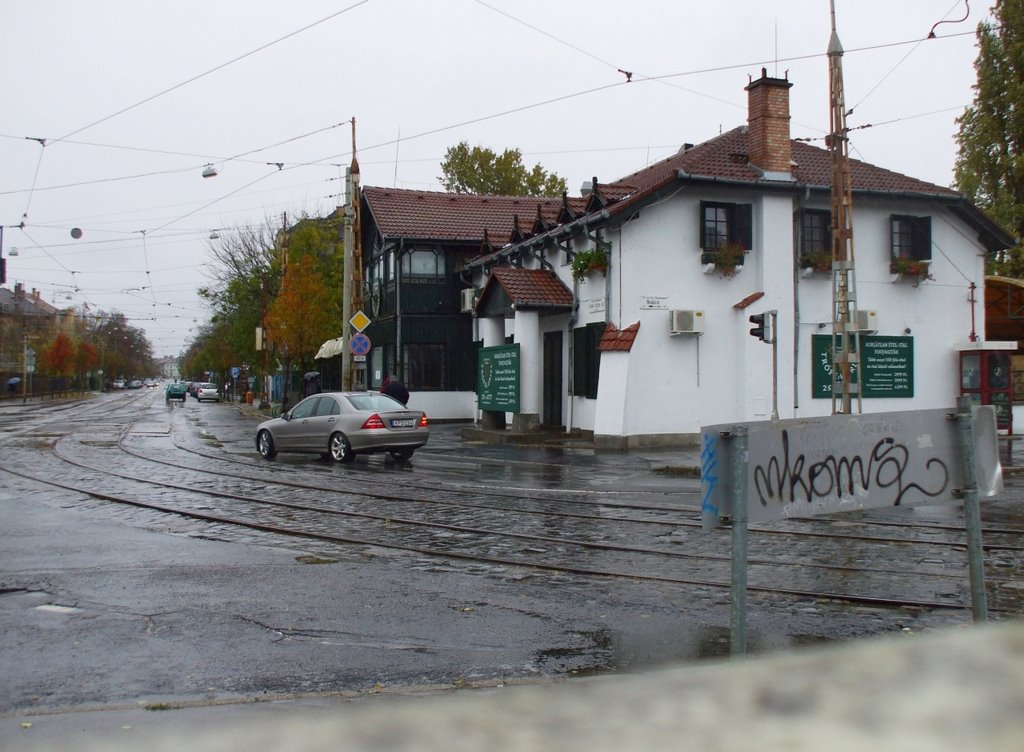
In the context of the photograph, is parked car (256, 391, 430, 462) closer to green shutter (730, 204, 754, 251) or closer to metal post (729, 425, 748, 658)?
green shutter (730, 204, 754, 251)

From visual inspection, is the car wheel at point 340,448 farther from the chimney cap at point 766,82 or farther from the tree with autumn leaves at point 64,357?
the tree with autumn leaves at point 64,357

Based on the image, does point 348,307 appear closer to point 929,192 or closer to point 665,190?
point 665,190

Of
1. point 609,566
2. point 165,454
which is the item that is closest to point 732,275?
point 165,454

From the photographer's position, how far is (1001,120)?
41.2m

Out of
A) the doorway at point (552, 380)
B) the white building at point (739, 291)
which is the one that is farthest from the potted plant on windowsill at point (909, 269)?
the doorway at point (552, 380)

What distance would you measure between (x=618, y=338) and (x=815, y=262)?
5.51 meters

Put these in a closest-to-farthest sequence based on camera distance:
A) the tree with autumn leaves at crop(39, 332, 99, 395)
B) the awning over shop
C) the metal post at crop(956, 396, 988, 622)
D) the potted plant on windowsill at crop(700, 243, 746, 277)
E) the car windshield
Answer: the metal post at crop(956, 396, 988, 622), the car windshield, the potted plant on windowsill at crop(700, 243, 746, 277), the awning over shop, the tree with autumn leaves at crop(39, 332, 99, 395)

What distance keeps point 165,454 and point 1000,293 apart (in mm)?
22827

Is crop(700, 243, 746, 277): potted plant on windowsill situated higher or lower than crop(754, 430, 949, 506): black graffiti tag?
higher

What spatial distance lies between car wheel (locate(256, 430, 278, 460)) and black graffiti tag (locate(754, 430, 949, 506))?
59.0 feet

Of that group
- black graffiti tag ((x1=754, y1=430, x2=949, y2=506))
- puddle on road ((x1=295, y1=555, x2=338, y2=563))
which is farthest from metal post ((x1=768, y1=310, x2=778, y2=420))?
black graffiti tag ((x1=754, y1=430, x2=949, y2=506))

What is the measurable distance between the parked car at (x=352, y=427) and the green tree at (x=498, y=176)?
3989 cm

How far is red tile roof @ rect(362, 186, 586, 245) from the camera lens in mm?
35594

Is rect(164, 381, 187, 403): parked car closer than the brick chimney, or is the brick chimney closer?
the brick chimney
